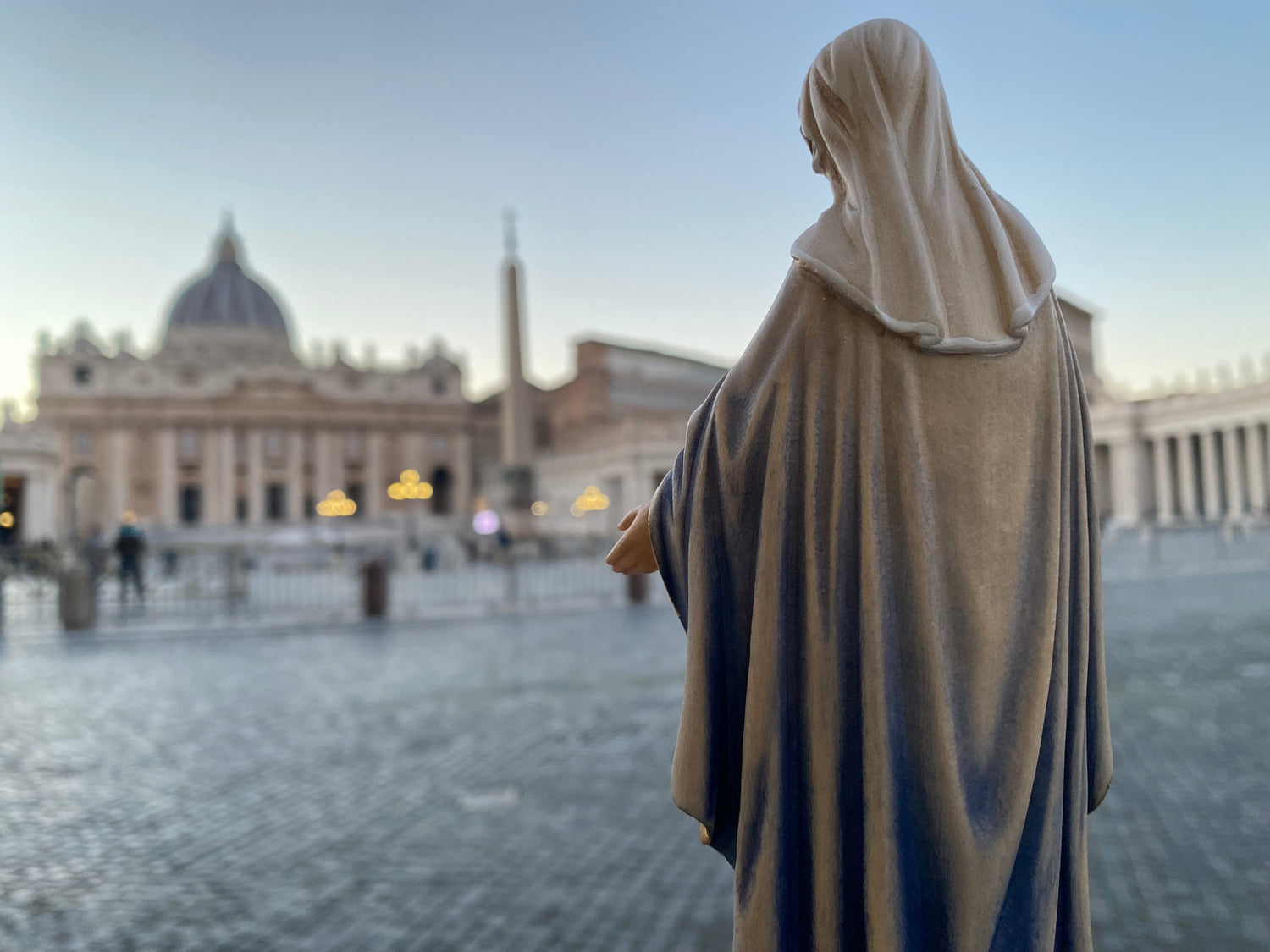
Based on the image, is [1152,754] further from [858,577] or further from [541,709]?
[858,577]

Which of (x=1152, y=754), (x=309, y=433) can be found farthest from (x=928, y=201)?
(x=309, y=433)

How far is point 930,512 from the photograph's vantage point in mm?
1548

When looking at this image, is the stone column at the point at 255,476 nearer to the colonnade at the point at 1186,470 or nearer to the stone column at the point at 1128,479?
the colonnade at the point at 1186,470

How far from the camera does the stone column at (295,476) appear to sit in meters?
72.2

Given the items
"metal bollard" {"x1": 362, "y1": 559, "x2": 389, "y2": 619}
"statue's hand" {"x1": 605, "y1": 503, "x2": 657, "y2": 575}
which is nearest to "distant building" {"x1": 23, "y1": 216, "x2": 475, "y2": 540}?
"metal bollard" {"x1": 362, "y1": 559, "x2": 389, "y2": 619}

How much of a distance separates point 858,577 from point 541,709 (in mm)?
6975

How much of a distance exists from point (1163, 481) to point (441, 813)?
5440 centimetres

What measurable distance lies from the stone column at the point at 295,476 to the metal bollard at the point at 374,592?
5967cm

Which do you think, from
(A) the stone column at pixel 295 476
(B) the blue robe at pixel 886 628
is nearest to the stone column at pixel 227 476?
(A) the stone column at pixel 295 476

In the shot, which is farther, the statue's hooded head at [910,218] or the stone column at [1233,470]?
the stone column at [1233,470]

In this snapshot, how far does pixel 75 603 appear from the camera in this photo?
14844 mm

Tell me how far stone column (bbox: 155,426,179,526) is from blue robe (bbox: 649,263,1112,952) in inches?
2953

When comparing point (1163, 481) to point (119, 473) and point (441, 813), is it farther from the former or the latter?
point (119, 473)

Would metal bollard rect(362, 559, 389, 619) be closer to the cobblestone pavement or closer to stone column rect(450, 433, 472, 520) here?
the cobblestone pavement
